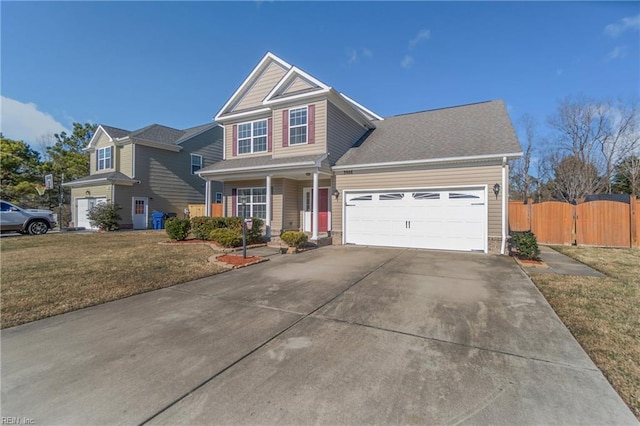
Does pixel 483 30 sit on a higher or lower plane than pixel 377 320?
higher

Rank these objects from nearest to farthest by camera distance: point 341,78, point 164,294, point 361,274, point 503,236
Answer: point 164,294, point 361,274, point 503,236, point 341,78

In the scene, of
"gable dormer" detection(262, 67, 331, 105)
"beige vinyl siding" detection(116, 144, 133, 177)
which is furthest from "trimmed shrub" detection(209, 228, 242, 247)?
"beige vinyl siding" detection(116, 144, 133, 177)

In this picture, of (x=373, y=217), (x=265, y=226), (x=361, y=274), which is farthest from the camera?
(x=265, y=226)

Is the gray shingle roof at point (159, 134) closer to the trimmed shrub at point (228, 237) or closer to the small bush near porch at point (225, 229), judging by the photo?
the small bush near porch at point (225, 229)

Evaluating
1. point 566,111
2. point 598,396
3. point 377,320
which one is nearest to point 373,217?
point 377,320

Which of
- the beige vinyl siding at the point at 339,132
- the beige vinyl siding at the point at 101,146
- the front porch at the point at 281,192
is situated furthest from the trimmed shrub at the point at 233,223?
the beige vinyl siding at the point at 101,146

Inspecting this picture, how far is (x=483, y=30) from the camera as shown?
10.3 m

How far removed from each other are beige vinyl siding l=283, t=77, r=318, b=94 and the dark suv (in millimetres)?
14889

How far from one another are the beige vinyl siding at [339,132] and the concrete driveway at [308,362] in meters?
8.53

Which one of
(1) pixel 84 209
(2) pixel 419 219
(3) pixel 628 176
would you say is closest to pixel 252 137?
(2) pixel 419 219

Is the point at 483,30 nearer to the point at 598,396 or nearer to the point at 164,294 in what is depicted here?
the point at 598,396

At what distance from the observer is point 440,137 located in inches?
464

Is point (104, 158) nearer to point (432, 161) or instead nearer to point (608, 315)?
point (432, 161)

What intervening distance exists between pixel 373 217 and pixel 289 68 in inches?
319
